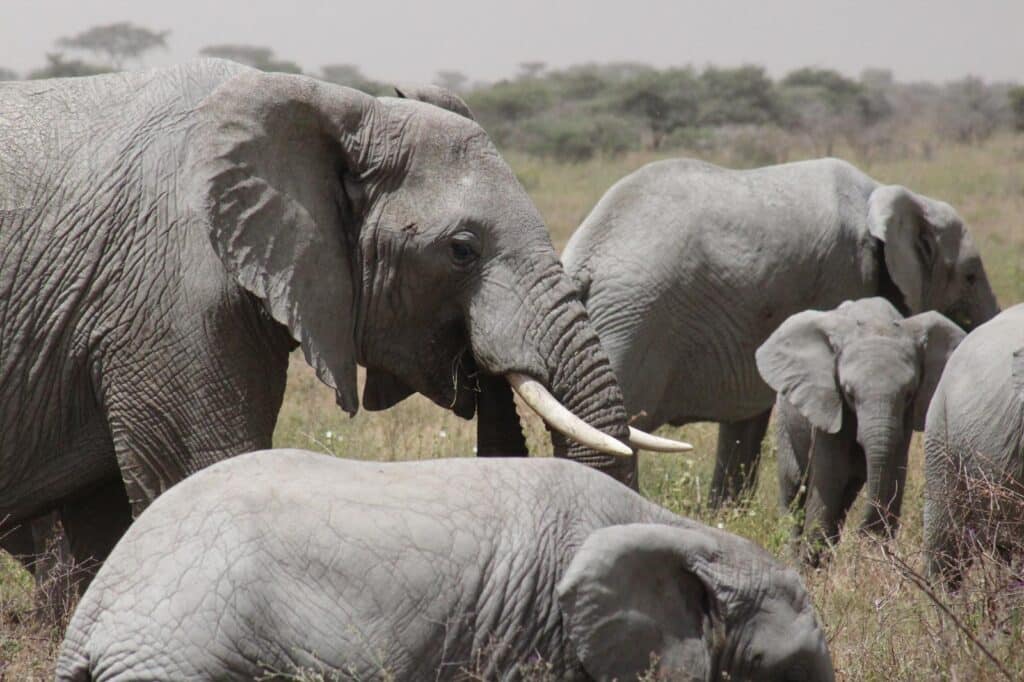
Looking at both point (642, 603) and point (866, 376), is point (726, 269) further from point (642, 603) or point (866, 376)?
point (642, 603)

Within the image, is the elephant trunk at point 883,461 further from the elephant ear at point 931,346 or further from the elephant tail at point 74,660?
the elephant tail at point 74,660

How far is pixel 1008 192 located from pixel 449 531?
16.7 meters

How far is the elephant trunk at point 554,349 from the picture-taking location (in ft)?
15.4

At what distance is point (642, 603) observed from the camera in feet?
12.7

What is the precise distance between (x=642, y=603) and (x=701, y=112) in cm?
2700

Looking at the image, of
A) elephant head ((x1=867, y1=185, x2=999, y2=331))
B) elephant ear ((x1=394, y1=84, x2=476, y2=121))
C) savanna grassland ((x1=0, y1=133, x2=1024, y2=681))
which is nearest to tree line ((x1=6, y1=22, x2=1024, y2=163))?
savanna grassland ((x1=0, y1=133, x2=1024, y2=681))

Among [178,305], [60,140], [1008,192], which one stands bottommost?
[1008,192]

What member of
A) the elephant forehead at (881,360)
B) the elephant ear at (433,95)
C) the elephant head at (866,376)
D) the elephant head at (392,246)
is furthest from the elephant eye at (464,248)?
the elephant forehead at (881,360)

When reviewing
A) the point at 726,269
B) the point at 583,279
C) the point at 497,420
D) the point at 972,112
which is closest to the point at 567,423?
the point at 497,420

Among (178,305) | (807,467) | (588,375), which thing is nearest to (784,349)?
(807,467)

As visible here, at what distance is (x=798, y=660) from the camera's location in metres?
3.95

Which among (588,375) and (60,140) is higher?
(60,140)

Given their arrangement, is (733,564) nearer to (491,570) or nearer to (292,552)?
(491,570)

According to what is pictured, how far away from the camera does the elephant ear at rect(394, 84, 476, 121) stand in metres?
5.23
